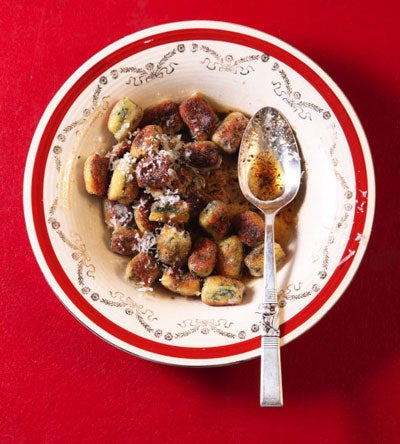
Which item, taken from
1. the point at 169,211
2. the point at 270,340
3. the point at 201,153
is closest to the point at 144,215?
the point at 169,211

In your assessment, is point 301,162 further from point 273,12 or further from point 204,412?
point 204,412

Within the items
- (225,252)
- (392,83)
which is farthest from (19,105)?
(392,83)


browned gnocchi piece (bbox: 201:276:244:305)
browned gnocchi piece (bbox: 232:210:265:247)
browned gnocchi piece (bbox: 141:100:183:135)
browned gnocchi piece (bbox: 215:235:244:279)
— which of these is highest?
browned gnocchi piece (bbox: 141:100:183:135)

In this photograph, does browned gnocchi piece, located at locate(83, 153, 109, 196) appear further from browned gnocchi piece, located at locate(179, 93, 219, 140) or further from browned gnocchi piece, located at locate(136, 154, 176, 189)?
browned gnocchi piece, located at locate(179, 93, 219, 140)

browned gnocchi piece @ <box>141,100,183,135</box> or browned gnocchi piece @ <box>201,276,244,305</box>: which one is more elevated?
browned gnocchi piece @ <box>141,100,183,135</box>

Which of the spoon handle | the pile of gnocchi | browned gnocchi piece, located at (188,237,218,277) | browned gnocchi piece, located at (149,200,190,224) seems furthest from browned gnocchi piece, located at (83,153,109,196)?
the spoon handle

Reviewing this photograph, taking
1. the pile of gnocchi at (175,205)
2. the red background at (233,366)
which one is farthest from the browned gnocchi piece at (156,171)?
the red background at (233,366)

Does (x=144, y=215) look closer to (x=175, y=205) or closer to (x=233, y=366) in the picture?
(x=175, y=205)
